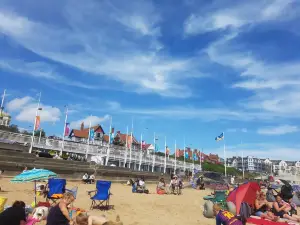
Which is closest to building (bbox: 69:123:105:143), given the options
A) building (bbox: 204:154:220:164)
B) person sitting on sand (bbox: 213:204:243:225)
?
building (bbox: 204:154:220:164)

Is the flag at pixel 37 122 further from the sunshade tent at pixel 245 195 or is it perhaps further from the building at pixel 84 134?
the building at pixel 84 134

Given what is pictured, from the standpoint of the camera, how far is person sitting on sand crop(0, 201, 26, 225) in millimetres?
4823

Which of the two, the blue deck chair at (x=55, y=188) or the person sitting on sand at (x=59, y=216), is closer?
the person sitting on sand at (x=59, y=216)

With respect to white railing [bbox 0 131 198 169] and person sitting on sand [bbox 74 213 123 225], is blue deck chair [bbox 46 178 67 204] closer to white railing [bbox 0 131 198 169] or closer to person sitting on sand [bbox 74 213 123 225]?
person sitting on sand [bbox 74 213 123 225]

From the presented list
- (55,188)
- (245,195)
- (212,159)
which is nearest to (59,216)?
(55,188)

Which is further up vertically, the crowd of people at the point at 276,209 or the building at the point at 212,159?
the building at the point at 212,159

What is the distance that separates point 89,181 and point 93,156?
62.2ft

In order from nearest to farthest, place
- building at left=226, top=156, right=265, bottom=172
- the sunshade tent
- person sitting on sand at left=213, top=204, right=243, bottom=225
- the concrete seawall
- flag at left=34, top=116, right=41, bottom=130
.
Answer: person sitting on sand at left=213, top=204, right=243, bottom=225 → the sunshade tent → the concrete seawall → flag at left=34, top=116, right=41, bottom=130 → building at left=226, top=156, right=265, bottom=172

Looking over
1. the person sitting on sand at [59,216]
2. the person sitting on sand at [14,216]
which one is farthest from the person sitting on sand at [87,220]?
the person sitting on sand at [14,216]

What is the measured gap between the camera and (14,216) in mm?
4918

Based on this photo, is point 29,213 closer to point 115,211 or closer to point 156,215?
point 115,211

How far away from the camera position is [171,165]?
174 ft

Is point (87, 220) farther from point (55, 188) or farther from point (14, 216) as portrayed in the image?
point (55, 188)

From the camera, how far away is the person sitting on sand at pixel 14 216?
15.8 ft
